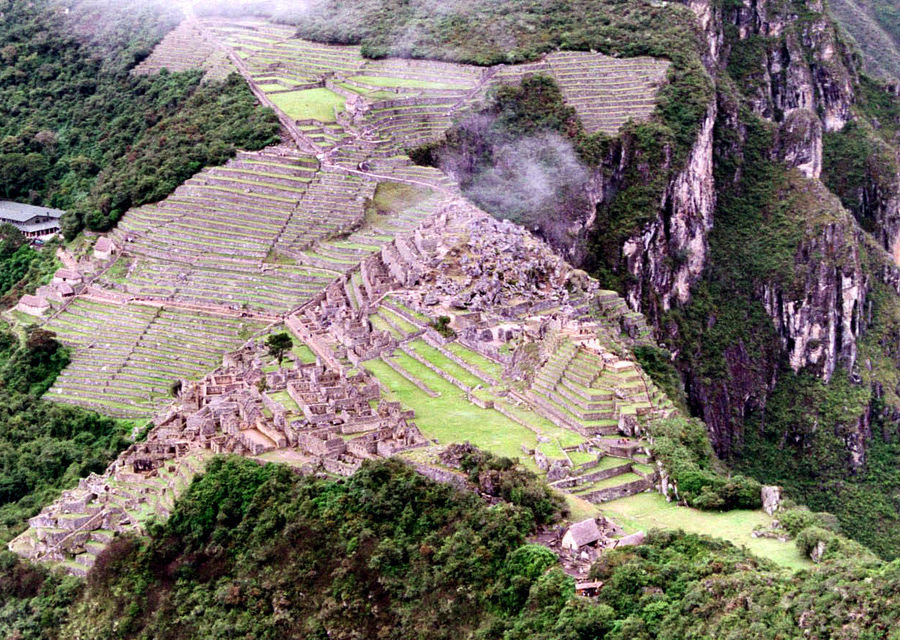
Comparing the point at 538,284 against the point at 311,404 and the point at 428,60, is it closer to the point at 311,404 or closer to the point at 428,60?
the point at 311,404

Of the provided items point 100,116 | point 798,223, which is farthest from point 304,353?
point 798,223

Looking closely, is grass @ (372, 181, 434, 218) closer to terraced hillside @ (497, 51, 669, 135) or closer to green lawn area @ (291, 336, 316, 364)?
green lawn area @ (291, 336, 316, 364)

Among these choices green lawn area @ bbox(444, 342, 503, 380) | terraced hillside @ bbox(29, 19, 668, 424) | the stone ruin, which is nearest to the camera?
the stone ruin

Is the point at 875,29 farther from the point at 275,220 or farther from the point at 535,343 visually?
the point at 535,343

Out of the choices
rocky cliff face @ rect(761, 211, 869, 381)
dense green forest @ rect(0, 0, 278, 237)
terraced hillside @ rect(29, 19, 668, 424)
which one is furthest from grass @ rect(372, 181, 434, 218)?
rocky cliff face @ rect(761, 211, 869, 381)

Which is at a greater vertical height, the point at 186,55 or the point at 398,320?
the point at 398,320

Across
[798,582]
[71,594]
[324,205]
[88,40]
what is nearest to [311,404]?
[71,594]
